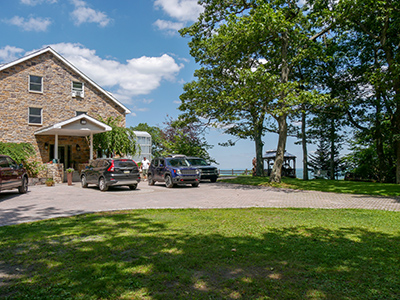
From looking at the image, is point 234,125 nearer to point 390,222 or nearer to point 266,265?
point 390,222

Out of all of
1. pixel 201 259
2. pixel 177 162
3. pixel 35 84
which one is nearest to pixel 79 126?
pixel 35 84

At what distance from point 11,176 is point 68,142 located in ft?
38.5

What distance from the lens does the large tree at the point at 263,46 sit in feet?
51.7

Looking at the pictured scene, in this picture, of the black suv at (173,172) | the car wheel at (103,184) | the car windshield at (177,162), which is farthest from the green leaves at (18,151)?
the car windshield at (177,162)

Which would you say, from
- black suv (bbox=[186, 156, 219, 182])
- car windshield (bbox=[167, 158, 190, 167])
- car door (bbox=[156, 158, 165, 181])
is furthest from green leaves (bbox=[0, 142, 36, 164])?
black suv (bbox=[186, 156, 219, 182])

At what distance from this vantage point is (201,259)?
409 centimetres

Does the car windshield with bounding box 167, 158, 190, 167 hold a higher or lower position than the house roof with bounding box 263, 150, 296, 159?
lower

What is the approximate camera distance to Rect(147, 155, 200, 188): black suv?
54.9ft

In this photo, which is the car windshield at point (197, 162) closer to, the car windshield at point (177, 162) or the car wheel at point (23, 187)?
the car windshield at point (177, 162)

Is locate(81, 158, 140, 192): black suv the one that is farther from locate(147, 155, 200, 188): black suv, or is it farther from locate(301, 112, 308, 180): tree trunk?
locate(301, 112, 308, 180): tree trunk

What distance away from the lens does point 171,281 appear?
11.2 ft

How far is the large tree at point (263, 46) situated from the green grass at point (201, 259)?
10.6 metres

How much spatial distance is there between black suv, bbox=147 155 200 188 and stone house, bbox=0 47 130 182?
522 cm

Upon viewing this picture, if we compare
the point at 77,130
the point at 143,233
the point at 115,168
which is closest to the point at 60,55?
the point at 77,130
